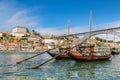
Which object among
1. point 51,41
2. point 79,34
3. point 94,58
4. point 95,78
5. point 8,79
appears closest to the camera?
point 8,79

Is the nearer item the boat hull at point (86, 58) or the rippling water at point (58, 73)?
the rippling water at point (58, 73)

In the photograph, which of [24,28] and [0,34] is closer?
[0,34]

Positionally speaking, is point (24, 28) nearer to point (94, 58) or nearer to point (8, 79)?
point (94, 58)

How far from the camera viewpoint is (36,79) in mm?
15891

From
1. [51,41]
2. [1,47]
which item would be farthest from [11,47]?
[51,41]

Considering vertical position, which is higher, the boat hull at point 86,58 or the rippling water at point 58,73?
the boat hull at point 86,58

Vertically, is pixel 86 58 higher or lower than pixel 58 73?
higher

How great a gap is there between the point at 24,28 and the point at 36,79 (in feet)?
563

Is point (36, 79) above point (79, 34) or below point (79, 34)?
below

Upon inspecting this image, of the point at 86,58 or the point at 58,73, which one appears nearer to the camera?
the point at 58,73

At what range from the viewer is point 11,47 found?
116 metres

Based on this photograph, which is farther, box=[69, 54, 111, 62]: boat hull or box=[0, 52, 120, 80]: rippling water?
box=[69, 54, 111, 62]: boat hull

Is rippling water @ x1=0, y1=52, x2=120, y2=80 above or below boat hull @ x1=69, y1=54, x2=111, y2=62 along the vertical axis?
below

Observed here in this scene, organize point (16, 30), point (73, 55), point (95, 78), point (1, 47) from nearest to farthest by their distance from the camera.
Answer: point (95, 78), point (73, 55), point (1, 47), point (16, 30)
